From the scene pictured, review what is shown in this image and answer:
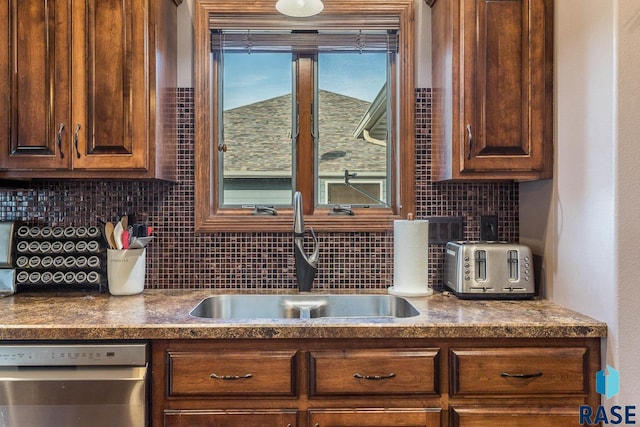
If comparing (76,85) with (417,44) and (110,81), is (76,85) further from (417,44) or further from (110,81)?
(417,44)

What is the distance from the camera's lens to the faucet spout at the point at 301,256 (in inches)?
78.0

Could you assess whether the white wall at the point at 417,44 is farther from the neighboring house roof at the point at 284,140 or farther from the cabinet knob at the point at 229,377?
the cabinet knob at the point at 229,377

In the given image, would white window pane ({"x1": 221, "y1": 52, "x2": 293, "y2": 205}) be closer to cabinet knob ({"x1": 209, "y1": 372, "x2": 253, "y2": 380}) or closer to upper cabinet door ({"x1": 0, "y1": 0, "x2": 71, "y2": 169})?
upper cabinet door ({"x1": 0, "y1": 0, "x2": 71, "y2": 169})

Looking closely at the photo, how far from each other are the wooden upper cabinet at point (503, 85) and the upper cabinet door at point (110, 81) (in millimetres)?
1218

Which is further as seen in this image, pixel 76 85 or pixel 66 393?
pixel 76 85

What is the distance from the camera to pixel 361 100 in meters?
2.20

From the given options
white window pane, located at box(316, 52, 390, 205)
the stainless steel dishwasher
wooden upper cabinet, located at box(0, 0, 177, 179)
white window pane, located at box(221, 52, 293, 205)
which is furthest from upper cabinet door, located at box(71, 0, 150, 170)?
white window pane, located at box(316, 52, 390, 205)

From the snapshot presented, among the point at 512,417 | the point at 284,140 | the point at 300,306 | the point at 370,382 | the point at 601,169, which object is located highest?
the point at 284,140

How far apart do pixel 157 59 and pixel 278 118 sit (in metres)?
0.61

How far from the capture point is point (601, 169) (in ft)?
4.75

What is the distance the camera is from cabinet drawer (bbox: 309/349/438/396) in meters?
1.43

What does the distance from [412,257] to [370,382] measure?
0.63m

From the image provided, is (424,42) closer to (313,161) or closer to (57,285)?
(313,161)

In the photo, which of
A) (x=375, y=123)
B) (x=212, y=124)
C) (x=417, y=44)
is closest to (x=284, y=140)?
(x=212, y=124)
